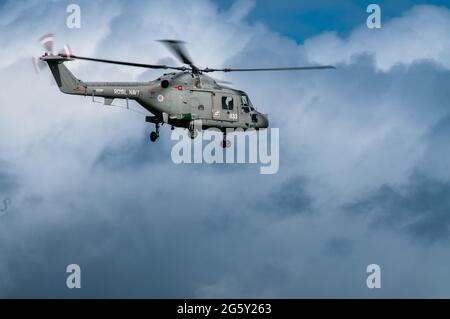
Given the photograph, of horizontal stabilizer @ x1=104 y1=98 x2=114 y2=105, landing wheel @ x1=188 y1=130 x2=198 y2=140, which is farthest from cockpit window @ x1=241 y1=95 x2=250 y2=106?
horizontal stabilizer @ x1=104 y1=98 x2=114 y2=105

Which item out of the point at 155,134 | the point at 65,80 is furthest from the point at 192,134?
the point at 65,80

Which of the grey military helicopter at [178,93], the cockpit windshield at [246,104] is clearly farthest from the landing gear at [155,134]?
the cockpit windshield at [246,104]

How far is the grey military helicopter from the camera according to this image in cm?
7856

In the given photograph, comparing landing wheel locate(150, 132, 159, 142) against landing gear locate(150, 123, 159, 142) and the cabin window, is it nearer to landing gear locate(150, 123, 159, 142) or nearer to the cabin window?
landing gear locate(150, 123, 159, 142)

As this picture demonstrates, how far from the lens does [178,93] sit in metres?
82.4

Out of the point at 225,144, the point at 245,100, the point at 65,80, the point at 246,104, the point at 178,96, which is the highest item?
the point at 245,100

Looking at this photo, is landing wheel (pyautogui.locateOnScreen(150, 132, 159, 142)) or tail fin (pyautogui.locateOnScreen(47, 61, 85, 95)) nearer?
tail fin (pyautogui.locateOnScreen(47, 61, 85, 95))

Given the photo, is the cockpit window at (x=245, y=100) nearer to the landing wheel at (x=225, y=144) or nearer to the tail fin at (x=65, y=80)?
the landing wheel at (x=225, y=144)

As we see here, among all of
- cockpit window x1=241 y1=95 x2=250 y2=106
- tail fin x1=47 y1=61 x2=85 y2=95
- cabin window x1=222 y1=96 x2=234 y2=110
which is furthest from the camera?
cockpit window x1=241 y1=95 x2=250 y2=106

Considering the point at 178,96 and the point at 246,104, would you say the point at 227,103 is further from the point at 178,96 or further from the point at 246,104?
the point at 178,96

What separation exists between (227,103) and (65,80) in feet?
46.5
